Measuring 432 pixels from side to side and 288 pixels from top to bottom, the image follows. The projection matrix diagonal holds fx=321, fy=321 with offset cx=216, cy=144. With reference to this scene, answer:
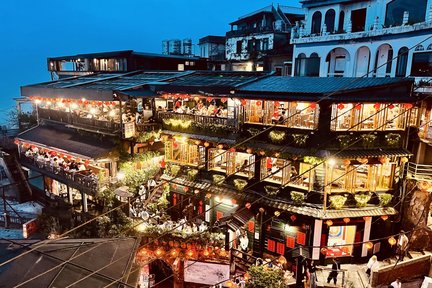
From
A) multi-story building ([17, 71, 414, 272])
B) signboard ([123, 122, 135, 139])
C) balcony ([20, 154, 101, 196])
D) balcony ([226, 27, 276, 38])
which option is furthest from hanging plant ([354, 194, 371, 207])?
balcony ([226, 27, 276, 38])

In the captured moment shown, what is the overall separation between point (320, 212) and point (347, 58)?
14.1 m

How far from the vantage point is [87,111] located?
30.8m

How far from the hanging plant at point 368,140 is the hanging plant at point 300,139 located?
132 inches

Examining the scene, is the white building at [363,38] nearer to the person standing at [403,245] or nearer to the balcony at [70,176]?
the person standing at [403,245]

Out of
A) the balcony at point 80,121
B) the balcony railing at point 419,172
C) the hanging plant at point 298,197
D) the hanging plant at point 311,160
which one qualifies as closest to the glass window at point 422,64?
the balcony railing at point 419,172

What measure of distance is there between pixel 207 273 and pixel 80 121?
17903 mm

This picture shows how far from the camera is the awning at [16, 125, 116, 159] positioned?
2546cm

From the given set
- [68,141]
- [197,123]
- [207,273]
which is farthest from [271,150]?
[68,141]

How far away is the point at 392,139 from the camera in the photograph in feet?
65.0

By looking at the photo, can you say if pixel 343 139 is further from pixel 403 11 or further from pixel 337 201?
pixel 403 11

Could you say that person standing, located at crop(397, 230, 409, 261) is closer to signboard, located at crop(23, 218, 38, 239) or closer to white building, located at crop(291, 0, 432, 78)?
white building, located at crop(291, 0, 432, 78)

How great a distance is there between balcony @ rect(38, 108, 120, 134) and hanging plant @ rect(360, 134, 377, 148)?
1743cm

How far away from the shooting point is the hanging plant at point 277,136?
67.2 ft

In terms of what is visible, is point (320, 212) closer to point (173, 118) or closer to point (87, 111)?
point (173, 118)
